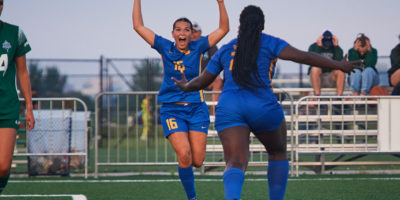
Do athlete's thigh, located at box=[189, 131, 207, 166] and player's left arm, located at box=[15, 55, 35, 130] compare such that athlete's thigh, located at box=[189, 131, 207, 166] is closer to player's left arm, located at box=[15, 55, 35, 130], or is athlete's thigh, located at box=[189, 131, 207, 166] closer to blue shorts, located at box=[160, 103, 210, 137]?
blue shorts, located at box=[160, 103, 210, 137]

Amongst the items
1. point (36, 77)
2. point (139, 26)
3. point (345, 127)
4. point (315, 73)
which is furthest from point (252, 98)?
point (36, 77)

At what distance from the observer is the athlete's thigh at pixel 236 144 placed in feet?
16.3

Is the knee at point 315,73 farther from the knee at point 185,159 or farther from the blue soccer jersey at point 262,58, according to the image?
the blue soccer jersey at point 262,58

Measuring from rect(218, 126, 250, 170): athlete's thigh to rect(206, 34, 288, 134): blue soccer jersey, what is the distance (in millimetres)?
49

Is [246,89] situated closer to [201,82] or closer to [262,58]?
[262,58]

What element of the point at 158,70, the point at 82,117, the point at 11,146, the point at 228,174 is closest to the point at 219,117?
the point at 228,174

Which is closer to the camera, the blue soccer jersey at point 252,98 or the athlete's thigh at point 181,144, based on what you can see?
the blue soccer jersey at point 252,98

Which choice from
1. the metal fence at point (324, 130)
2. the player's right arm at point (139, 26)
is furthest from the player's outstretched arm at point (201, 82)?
the metal fence at point (324, 130)

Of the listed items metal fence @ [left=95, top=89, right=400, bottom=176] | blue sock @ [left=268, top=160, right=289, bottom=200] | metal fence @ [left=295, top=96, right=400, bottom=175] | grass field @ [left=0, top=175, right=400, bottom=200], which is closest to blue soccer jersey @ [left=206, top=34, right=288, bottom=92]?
blue sock @ [left=268, top=160, right=289, bottom=200]

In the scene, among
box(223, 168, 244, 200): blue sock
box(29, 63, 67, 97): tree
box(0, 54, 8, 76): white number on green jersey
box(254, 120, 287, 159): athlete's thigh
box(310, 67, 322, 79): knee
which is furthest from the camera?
box(29, 63, 67, 97): tree

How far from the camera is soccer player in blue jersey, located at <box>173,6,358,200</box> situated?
195 inches

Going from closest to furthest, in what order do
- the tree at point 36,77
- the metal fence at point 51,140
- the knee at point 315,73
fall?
1. the metal fence at point 51,140
2. the knee at point 315,73
3. the tree at point 36,77

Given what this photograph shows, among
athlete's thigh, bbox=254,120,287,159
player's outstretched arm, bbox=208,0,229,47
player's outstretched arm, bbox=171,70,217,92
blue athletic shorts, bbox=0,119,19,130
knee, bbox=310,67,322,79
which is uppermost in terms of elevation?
player's outstretched arm, bbox=208,0,229,47

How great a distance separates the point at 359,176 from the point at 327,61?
6.40 m
